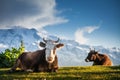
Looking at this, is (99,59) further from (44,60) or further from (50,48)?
(50,48)

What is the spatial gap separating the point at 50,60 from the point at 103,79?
6.63m

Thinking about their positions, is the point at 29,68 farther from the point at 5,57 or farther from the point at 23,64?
the point at 5,57

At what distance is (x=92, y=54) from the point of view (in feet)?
141

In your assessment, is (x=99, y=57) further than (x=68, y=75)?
Yes

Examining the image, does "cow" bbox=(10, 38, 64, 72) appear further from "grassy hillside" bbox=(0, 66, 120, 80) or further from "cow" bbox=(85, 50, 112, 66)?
"cow" bbox=(85, 50, 112, 66)

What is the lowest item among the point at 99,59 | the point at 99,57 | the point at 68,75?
the point at 68,75

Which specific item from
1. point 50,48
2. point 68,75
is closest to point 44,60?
point 50,48

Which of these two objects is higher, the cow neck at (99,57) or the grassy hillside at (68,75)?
the cow neck at (99,57)

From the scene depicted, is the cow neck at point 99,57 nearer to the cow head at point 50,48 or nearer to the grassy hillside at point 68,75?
the cow head at point 50,48

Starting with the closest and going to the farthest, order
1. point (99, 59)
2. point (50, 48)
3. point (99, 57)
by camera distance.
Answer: point (50, 48), point (99, 59), point (99, 57)

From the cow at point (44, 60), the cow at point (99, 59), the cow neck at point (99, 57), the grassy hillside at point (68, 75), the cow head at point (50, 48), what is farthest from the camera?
the cow neck at point (99, 57)

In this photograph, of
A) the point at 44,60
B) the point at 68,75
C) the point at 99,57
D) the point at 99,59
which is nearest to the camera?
the point at 68,75

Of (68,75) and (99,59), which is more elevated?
A: (99,59)

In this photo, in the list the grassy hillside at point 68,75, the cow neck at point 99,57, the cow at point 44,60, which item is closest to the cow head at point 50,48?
the cow at point 44,60
